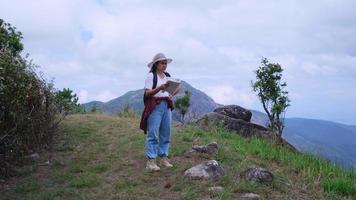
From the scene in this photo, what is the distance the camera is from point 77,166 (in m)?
9.52

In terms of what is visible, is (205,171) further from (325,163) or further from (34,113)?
(34,113)

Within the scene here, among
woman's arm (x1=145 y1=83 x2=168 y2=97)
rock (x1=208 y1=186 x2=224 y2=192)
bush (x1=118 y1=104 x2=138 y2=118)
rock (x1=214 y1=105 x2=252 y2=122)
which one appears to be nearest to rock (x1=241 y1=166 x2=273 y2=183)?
rock (x1=208 y1=186 x2=224 y2=192)

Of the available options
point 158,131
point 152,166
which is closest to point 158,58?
point 158,131

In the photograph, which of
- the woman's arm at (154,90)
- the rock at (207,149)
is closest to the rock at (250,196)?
the woman's arm at (154,90)

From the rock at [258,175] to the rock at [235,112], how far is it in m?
8.45

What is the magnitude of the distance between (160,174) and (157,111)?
1.05 meters

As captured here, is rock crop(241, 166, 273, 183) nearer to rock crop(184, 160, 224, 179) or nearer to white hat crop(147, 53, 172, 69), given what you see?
rock crop(184, 160, 224, 179)

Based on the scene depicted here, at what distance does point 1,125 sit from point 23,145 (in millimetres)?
935

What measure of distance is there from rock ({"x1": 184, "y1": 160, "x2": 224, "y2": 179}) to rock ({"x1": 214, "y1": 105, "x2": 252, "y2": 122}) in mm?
8235

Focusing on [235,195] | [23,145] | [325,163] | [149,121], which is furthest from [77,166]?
[325,163]

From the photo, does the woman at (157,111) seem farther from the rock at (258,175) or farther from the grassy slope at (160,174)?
the rock at (258,175)

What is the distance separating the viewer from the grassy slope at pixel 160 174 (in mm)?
7840

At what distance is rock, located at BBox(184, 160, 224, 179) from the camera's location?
8250 millimetres

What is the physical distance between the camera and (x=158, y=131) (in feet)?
28.6
